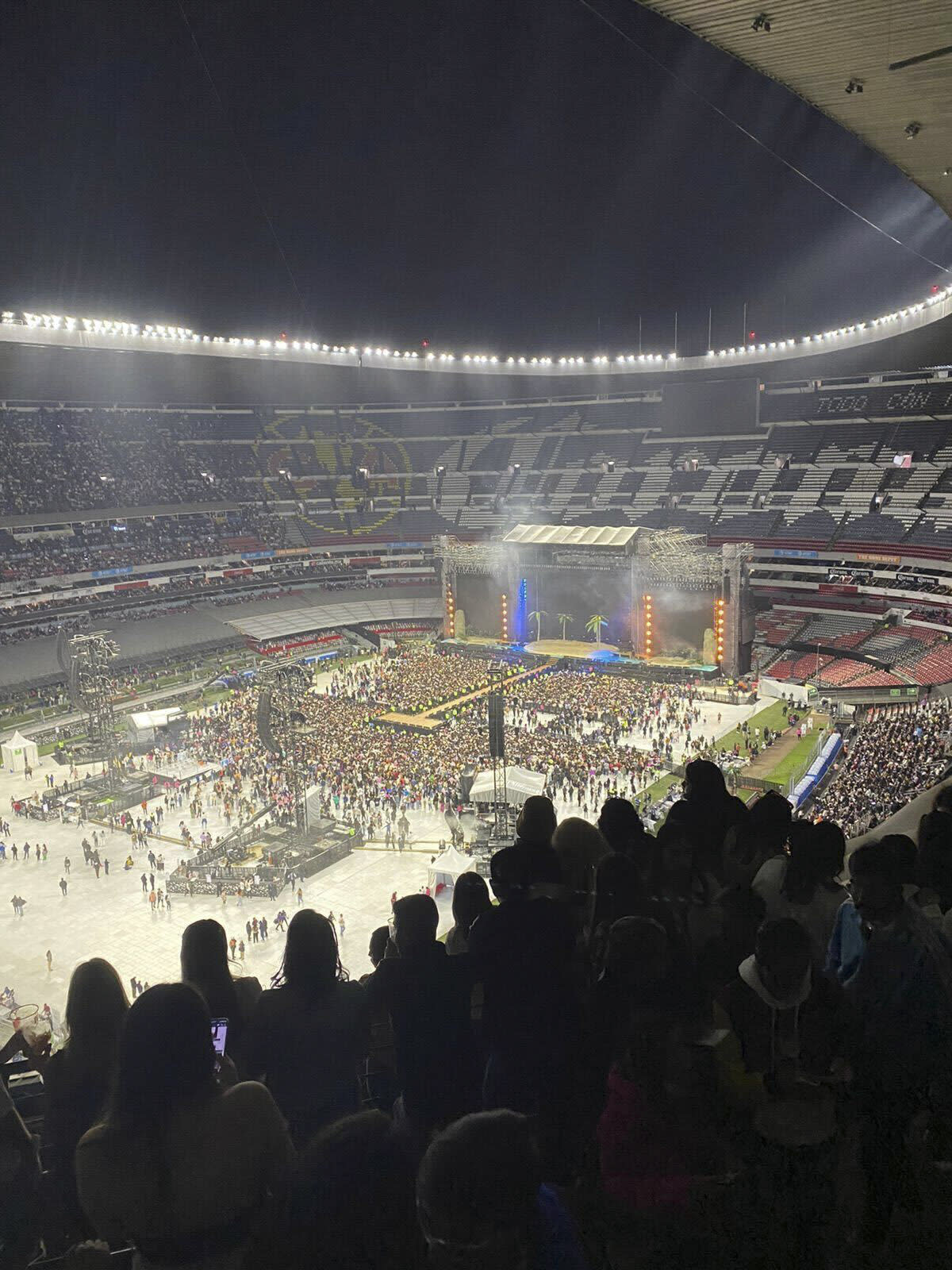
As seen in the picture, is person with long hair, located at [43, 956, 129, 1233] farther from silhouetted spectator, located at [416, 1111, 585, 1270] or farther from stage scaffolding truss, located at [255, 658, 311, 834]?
stage scaffolding truss, located at [255, 658, 311, 834]

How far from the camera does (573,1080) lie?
4242 millimetres

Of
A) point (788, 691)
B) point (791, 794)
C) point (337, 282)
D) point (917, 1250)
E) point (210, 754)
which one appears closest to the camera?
point (917, 1250)

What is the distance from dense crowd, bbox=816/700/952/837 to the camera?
21.1 metres

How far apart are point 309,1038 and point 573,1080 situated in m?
1.28

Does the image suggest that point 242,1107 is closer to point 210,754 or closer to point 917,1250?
point 917,1250

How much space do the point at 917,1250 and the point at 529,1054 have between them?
182 centimetres

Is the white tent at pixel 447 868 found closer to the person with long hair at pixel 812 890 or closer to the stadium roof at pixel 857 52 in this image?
the stadium roof at pixel 857 52

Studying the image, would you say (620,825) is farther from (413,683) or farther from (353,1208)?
(413,683)

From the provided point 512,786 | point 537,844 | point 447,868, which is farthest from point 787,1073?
point 512,786

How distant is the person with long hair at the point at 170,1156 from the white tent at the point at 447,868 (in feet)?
68.4

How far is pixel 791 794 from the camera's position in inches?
1114

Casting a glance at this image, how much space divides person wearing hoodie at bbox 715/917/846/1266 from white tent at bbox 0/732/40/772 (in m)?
37.0

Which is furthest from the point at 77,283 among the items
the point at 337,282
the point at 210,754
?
the point at 210,754

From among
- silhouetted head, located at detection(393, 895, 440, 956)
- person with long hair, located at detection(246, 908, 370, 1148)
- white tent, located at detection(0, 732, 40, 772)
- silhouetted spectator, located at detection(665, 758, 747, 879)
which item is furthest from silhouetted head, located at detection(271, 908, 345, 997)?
white tent, located at detection(0, 732, 40, 772)
